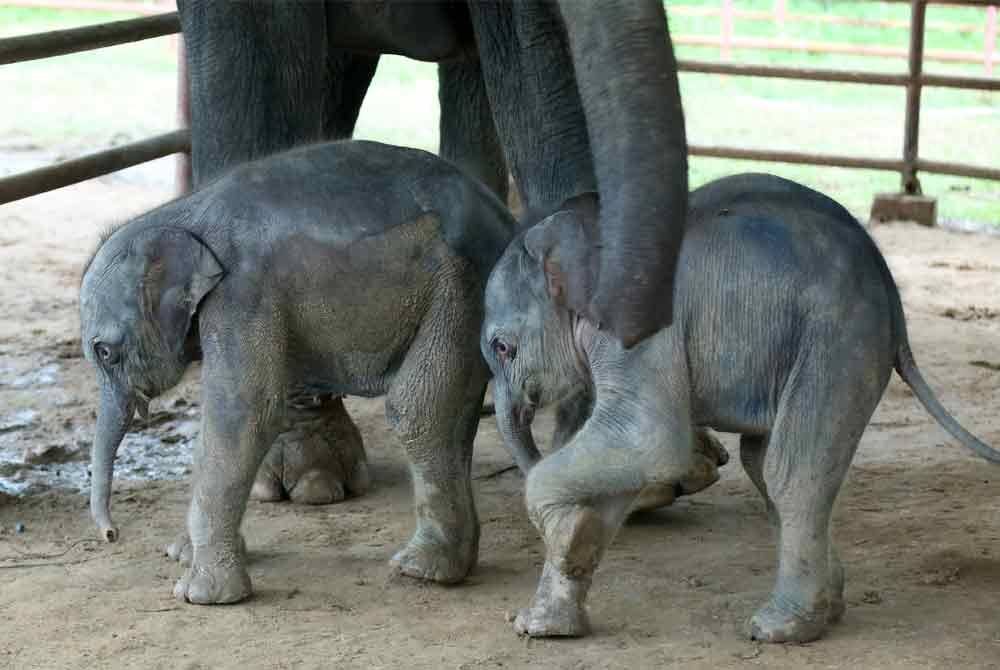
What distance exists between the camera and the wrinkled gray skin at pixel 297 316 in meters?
3.42

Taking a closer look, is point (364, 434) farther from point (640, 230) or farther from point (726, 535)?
point (640, 230)

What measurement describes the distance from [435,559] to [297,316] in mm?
582

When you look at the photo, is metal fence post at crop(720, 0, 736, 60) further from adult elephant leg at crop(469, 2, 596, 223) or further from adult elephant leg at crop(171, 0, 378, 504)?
adult elephant leg at crop(171, 0, 378, 504)

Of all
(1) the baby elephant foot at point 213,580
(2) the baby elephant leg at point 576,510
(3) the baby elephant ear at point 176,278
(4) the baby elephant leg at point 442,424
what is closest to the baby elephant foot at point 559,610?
(2) the baby elephant leg at point 576,510

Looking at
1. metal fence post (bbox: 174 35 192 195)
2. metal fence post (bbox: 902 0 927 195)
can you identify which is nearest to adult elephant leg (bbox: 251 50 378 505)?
metal fence post (bbox: 174 35 192 195)

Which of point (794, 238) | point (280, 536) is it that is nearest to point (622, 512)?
point (794, 238)

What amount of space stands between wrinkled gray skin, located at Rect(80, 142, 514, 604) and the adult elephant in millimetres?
264

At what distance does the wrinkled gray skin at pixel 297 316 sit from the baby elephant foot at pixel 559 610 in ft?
1.18

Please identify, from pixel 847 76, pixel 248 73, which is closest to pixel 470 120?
pixel 248 73

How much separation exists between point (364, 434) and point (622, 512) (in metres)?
1.79

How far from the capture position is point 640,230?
9.23 feet

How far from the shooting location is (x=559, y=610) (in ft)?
10.7

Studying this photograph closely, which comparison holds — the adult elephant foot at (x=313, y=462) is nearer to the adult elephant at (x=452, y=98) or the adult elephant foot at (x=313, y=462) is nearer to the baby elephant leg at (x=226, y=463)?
the adult elephant at (x=452, y=98)

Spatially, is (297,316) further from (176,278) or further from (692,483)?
(692,483)
